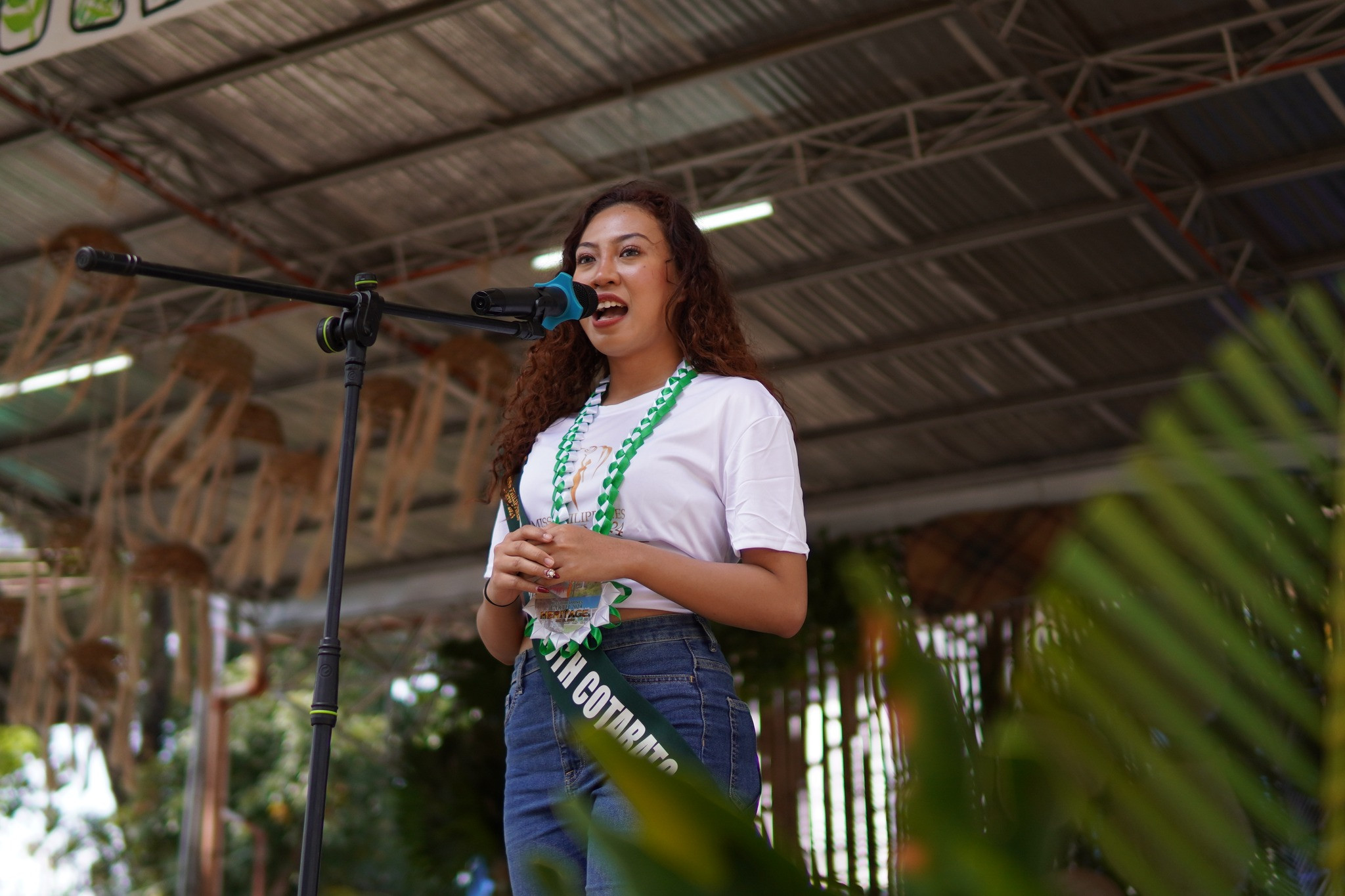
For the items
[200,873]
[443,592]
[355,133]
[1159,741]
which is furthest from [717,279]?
[200,873]

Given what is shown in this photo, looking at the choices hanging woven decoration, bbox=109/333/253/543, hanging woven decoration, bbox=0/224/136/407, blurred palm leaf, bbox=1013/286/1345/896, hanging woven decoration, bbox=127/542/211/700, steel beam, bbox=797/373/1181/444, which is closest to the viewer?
blurred palm leaf, bbox=1013/286/1345/896

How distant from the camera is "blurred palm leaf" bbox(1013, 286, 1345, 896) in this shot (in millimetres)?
271

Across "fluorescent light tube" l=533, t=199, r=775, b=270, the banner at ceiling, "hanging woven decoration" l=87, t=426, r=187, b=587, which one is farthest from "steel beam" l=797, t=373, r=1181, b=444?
the banner at ceiling

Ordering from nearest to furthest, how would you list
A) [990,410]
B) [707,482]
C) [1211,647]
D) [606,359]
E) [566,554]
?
[1211,647]
[566,554]
[707,482]
[606,359]
[990,410]

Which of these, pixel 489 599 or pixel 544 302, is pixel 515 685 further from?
pixel 544 302

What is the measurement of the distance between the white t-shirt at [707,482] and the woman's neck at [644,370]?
9cm

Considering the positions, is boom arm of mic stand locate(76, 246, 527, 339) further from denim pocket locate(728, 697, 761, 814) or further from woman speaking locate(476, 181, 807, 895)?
denim pocket locate(728, 697, 761, 814)

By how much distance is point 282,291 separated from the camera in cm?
166

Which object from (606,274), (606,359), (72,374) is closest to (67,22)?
(606,359)

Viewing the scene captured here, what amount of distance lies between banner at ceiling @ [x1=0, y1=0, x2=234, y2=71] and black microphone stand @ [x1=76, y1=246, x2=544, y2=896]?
3131mm

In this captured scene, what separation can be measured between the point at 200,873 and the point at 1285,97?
10.4 meters

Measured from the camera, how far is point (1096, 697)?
0.27m

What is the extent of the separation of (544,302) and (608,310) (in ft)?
0.39

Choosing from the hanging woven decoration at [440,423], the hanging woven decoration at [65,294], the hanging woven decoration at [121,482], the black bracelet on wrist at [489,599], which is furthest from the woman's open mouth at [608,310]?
the hanging woven decoration at [121,482]
